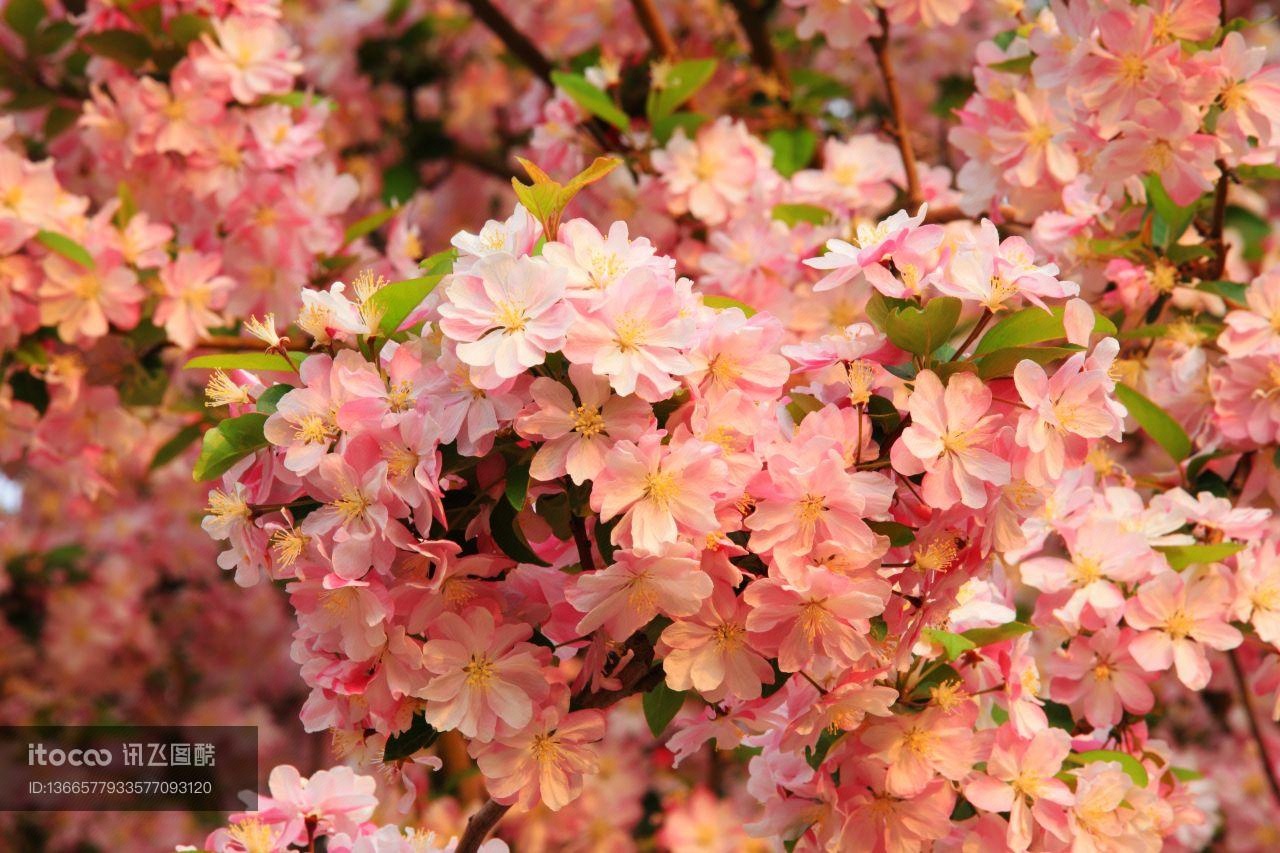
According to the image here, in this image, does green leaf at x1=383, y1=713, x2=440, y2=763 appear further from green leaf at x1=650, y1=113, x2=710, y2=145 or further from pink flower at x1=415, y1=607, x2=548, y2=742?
green leaf at x1=650, y1=113, x2=710, y2=145

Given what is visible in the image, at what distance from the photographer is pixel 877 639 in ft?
3.59

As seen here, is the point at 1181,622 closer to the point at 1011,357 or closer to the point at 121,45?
the point at 1011,357

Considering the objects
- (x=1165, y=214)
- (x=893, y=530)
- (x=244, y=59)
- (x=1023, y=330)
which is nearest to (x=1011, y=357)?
(x=1023, y=330)

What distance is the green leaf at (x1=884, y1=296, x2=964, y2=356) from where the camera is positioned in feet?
3.45

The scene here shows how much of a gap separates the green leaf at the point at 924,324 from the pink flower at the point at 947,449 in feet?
0.12

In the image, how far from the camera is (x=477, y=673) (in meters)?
1.07

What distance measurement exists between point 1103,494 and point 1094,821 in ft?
1.32

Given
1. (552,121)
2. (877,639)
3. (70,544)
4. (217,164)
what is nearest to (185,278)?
(217,164)

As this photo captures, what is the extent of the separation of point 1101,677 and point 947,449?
541mm

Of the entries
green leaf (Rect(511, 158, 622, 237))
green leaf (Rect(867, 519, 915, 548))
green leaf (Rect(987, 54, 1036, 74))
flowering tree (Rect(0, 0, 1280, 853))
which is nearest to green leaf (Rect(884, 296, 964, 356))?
flowering tree (Rect(0, 0, 1280, 853))

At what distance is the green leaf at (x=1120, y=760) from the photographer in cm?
138

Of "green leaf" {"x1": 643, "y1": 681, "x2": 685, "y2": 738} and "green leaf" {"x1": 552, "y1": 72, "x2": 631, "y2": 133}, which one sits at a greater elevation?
"green leaf" {"x1": 552, "y1": 72, "x2": 631, "y2": 133}

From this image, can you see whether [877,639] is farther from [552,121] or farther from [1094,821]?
[552,121]

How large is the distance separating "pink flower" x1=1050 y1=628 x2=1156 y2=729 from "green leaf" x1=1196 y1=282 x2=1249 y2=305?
18.0 inches
